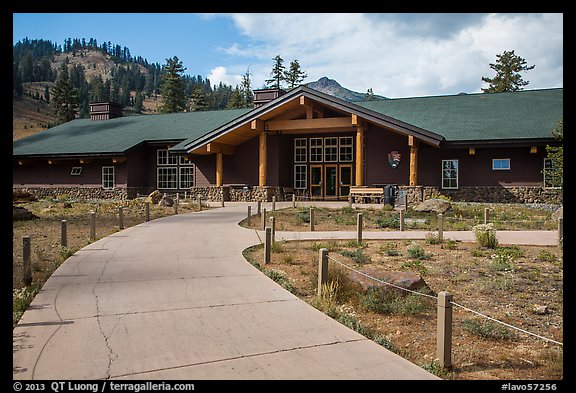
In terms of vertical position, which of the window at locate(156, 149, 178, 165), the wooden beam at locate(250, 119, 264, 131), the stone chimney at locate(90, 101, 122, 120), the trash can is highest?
the stone chimney at locate(90, 101, 122, 120)

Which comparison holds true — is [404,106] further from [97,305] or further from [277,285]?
[97,305]

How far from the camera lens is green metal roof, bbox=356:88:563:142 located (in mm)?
24375

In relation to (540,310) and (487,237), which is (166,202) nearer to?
(487,237)

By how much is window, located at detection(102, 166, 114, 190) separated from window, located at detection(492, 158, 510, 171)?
2407 centimetres

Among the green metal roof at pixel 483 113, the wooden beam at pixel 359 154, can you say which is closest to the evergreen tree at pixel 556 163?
the green metal roof at pixel 483 113

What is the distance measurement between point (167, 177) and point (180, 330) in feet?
92.8

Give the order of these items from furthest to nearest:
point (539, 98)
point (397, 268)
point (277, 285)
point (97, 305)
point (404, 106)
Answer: point (404, 106), point (539, 98), point (397, 268), point (277, 285), point (97, 305)

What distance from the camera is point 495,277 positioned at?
348 inches

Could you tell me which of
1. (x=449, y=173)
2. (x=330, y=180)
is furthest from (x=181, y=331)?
(x=330, y=180)

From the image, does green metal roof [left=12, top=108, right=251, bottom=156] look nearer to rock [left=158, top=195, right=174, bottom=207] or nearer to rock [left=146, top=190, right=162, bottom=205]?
rock [left=146, top=190, right=162, bottom=205]

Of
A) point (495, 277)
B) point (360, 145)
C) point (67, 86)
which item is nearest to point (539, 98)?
point (360, 145)

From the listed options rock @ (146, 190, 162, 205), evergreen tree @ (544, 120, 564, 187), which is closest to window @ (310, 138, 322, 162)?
rock @ (146, 190, 162, 205)

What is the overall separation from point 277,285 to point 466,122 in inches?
880
